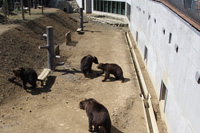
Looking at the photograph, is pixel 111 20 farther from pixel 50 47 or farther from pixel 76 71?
pixel 50 47

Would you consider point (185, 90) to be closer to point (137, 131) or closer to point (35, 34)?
point (137, 131)

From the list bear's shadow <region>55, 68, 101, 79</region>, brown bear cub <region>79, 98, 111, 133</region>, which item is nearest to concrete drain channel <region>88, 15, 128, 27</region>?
bear's shadow <region>55, 68, 101, 79</region>

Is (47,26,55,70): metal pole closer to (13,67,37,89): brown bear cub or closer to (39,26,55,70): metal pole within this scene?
(39,26,55,70): metal pole

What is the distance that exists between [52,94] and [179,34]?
569cm

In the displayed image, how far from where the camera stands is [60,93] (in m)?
9.59

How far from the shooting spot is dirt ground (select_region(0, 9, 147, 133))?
7457 millimetres

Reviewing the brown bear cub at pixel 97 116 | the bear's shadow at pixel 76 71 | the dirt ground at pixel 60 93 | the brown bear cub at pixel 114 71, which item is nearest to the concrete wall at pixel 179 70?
the dirt ground at pixel 60 93

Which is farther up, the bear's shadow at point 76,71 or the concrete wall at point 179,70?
the concrete wall at point 179,70

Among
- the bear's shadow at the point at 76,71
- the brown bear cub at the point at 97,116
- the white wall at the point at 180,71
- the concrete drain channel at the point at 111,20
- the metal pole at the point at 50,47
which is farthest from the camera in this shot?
the concrete drain channel at the point at 111,20

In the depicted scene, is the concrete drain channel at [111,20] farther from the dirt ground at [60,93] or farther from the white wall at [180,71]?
the white wall at [180,71]

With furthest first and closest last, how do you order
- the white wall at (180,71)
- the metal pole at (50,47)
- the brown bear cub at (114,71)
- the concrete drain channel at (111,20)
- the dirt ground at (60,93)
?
the concrete drain channel at (111,20)
the metal pole at (50,47)
the brown bear cub at (114,71)
the dirt ground at (60,93)
the white wall at (180,71)

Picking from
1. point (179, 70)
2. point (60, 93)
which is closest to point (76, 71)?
point (60, 93)

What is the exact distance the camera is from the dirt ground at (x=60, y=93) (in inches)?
294

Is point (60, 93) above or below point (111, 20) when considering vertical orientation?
below
